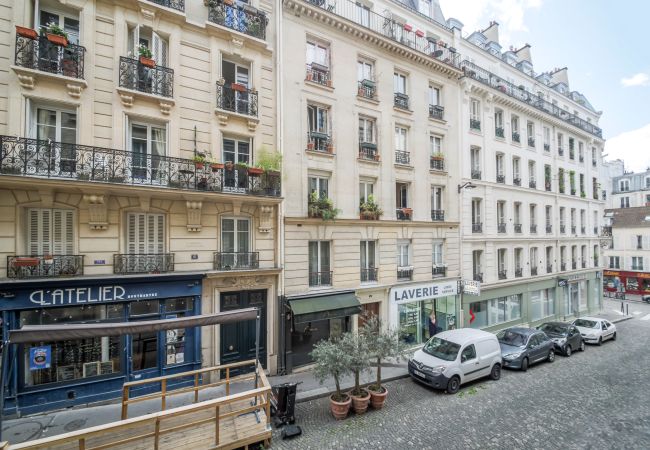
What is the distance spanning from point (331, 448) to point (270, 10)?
16.2 m

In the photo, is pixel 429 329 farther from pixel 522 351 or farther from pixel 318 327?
pixel 318 327

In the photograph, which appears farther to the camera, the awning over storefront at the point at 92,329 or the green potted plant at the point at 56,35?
the green potted plant at the point at 56,35

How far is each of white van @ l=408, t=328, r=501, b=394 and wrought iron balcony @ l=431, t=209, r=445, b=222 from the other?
6.69 meters

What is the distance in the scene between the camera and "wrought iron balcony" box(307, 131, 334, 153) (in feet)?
46.0

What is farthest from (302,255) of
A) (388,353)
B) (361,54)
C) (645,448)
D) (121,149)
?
(645,448)

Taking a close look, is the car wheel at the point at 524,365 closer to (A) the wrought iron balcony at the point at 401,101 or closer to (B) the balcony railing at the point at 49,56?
(A) the wrought iron balcony at the point at 401,101

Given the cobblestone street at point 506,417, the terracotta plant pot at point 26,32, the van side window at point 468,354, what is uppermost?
the terracotta plant pot at point 26,32

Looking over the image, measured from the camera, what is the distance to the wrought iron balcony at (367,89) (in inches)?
611

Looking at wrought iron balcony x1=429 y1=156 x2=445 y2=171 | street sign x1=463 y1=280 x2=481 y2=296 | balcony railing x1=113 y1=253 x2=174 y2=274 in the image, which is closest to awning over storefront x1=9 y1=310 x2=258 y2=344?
balcony railing x1=113 y1=253 x2=174 y2=274

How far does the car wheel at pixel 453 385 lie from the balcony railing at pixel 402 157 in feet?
34.3

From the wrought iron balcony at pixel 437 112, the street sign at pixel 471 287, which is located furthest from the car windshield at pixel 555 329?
the wrought iron balcony at pixel 437 112

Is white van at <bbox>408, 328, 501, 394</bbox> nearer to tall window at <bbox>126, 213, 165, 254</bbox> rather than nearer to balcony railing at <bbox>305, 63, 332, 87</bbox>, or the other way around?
tall window at <bbox>126, 213, 165, 254</bbox>

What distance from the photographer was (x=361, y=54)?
15664 mm

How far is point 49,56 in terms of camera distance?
934cm
